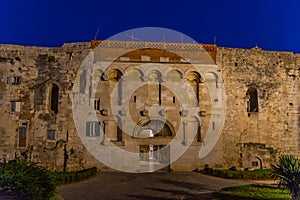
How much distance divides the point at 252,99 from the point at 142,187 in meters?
14.8

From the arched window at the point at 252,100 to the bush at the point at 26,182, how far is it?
20.3 m

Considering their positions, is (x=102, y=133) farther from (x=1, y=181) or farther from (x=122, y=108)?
(x=1, y=181)

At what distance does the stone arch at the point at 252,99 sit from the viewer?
27062mm

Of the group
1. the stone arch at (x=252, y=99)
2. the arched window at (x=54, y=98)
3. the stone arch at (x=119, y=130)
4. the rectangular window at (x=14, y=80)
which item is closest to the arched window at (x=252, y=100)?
the stone arch at (x=252, y=99)

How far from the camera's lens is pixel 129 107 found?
25.0 m

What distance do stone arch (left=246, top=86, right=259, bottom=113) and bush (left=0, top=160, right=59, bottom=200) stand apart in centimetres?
2022

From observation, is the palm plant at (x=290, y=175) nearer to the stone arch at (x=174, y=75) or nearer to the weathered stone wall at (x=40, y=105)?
the stone arch at (x=174, y=75)

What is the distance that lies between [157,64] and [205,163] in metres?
8.32

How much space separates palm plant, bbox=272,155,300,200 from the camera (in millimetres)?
11539

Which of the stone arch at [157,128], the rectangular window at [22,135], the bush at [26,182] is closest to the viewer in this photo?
the bush at [26,182]

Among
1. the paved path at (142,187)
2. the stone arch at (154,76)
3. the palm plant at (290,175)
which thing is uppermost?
the stone arch at (154,76)

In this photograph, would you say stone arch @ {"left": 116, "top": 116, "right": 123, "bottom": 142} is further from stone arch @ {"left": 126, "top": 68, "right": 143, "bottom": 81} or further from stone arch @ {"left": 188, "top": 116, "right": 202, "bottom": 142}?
stone arch @ {"left": 188, "top": 116, "right": 202, "bottom": 142}

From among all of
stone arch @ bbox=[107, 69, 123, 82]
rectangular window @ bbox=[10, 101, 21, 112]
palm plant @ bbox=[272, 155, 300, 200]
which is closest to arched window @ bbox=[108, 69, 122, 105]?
stone arch @ bbox=[107, 69, 123, 82]

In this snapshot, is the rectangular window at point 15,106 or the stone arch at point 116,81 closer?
the rectangular window at point 15,106
